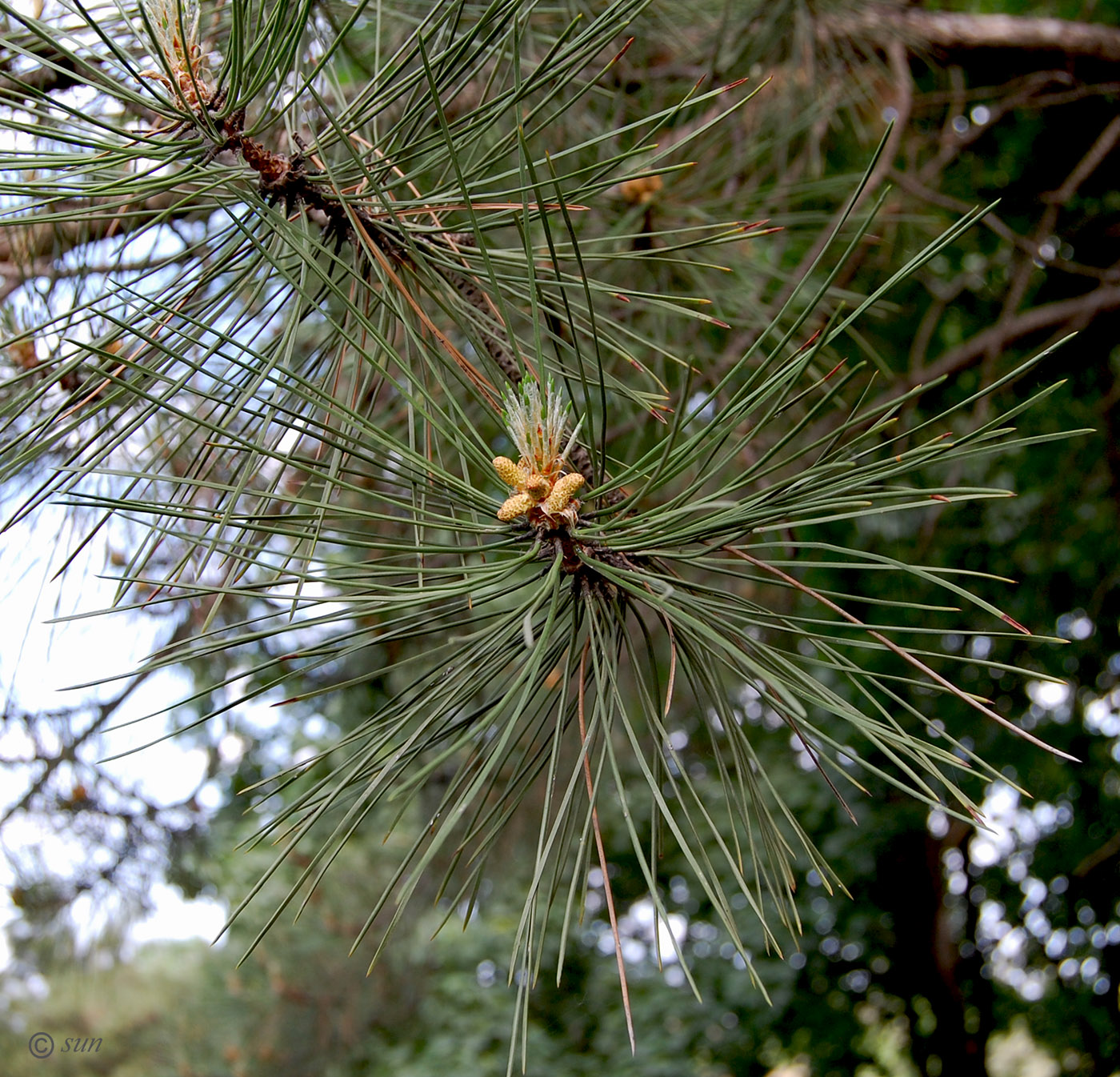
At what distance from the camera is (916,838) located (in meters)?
2.49

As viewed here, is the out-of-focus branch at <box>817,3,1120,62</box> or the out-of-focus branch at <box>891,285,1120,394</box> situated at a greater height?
the out-of-focus branch at <box>817,3,1120,62</box>

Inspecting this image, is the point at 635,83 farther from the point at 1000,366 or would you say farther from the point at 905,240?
the point at 1000,366

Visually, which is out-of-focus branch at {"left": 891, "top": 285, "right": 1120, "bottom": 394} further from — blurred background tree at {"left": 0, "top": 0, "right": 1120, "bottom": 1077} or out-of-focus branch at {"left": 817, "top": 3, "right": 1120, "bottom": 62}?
out-of-focus branch at {"left": 817, "top": 3, "right": 1120, "bottom": 62}

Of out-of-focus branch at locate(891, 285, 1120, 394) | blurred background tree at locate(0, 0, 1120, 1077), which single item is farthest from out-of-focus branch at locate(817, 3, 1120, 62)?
out-of-focus branch at locate(891, 285, 1120, 394)

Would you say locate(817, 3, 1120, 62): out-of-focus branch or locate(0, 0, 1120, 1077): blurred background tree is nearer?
locate(0, 0, 1120, 1077): blurred background tree

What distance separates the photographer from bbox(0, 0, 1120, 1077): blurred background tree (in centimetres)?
100

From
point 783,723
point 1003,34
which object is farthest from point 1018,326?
point 783,723

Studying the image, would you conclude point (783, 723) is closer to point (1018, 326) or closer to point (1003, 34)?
point (1018, 326)

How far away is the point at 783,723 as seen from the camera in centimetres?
135

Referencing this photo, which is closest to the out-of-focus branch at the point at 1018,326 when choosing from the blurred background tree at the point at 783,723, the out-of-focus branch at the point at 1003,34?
the blurred background tree at the point at 783,723

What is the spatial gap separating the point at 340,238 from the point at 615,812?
8.44ft

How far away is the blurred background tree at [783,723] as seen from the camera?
997 millimetres

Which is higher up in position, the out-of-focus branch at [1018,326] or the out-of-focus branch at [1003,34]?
the out-of-focus branch at [1003,34]

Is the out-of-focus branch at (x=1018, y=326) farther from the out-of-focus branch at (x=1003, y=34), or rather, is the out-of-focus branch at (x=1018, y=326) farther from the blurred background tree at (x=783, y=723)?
the out-of-focus branch at (x=1003, y=34)
